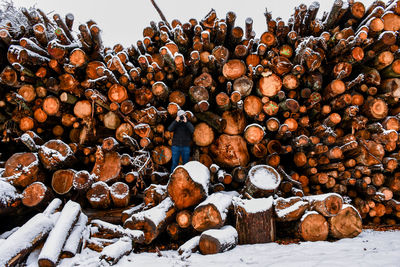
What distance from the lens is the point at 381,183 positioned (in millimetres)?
4078

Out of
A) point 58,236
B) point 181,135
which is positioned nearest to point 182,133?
point 181,135

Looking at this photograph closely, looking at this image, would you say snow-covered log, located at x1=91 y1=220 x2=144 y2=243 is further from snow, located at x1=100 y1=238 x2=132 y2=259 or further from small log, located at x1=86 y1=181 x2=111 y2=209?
small log, located at x1=86 y1=181 x2=111 y2=209

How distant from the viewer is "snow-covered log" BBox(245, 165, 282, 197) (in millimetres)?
3463

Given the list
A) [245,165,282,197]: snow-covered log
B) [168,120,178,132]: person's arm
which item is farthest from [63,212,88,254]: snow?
[245,165,282,197]: snow-covered log

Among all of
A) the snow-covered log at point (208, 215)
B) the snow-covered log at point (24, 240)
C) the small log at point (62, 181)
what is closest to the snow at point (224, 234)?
the snow-covered log at point (208, 215)

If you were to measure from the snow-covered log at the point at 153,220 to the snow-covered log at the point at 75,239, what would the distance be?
2.10 feet

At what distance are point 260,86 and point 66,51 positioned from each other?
3854 mm

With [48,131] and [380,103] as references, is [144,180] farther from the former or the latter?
[380,103]

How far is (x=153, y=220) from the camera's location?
310 cm

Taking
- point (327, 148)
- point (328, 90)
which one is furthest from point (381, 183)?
point (328, 90)

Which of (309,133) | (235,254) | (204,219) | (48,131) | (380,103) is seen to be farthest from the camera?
(48,131)

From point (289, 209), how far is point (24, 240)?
357 centimetres

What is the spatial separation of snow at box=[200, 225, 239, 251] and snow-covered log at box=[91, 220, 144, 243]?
93 centimetres

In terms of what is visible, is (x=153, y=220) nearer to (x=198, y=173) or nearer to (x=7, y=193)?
(x=198, y=173)
